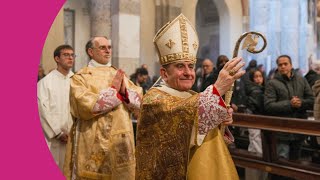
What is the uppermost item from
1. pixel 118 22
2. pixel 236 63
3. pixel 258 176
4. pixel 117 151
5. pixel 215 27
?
pixel 215 27

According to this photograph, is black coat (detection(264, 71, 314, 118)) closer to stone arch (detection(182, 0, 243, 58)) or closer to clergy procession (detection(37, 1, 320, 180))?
clergy procession (detection(37, 1, 320, 180))

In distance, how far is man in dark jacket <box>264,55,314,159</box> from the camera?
5164 mm

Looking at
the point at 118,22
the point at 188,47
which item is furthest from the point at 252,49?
the point at 118,22

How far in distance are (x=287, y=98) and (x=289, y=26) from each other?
1019cm

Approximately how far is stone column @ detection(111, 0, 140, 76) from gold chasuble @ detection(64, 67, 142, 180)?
9.36 ft

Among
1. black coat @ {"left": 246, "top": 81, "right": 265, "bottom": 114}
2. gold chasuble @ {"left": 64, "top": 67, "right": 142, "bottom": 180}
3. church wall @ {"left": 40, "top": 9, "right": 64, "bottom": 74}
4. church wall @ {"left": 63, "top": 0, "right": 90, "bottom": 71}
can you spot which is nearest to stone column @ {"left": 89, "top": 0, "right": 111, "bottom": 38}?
church wall @ {"left": 40, "top": 9, "right": 64, "bottom": 74}

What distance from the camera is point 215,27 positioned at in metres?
17.9

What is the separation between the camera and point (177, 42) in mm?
2723

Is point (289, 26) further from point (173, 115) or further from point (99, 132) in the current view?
point (173, 115)

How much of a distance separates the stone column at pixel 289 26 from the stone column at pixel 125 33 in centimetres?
856

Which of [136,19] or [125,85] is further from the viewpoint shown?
[136,19]

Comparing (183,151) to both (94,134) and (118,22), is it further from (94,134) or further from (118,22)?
(118,22)

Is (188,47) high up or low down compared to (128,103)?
up

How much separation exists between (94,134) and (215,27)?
14.6m
